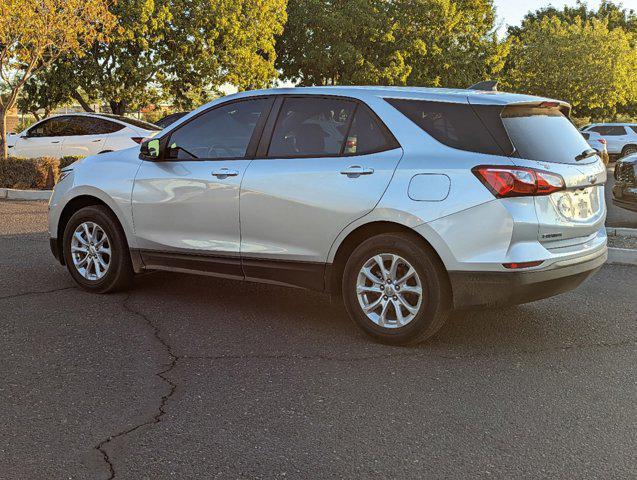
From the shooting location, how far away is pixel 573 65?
50688mm

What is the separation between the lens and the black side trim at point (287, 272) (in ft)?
18.2

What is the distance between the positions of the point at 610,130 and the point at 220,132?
30.4m

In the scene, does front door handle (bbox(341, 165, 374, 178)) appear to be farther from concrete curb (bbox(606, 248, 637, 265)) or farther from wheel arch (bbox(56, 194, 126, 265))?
concrete curb (bbox(606, 248, 637, 265))

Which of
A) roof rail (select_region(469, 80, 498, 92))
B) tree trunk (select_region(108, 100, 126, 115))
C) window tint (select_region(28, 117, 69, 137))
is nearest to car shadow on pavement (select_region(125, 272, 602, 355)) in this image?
roof rail (select_region(469, 80, 498, 92))

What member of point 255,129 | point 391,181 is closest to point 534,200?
point 391,181

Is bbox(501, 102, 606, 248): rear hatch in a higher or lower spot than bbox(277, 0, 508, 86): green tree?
lower

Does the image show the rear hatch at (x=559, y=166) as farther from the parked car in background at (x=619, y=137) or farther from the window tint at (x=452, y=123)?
the parked car in background at (x=619, y=137)

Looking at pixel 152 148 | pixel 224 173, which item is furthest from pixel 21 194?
pixel 224 173

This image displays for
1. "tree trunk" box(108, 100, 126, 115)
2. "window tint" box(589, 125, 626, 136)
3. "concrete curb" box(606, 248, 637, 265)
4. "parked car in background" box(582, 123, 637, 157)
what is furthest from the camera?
"window tint" box(589, 125, 626, 136)

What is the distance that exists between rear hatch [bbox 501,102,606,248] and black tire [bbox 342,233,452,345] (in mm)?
702

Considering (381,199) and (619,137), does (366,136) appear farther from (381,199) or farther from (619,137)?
(619,137)

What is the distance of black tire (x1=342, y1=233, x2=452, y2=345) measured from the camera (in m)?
5.09

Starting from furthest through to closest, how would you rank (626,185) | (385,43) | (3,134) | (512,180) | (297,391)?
(385,43), (3,134), (626,185), (512,180), (297,391)

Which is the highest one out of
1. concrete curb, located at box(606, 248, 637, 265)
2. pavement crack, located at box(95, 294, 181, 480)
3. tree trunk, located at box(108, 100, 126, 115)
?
tree trunk, located at box(108, 100, 126, 115)
